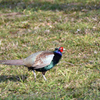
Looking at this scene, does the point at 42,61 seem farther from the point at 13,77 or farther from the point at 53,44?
the point at 53,44

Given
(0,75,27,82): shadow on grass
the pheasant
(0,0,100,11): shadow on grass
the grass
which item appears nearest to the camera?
the grass

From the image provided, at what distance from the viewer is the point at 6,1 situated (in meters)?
10.3

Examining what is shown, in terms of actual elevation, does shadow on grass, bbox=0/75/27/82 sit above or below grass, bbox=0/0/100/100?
below

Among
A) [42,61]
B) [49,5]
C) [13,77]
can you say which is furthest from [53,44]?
[49,5]

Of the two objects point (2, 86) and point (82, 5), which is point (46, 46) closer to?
point (2, 86)

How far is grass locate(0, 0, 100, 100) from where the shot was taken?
13.1 feet

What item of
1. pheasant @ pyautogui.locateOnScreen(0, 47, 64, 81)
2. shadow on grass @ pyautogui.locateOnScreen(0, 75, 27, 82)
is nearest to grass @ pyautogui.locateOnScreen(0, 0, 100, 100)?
shadow on grass @ pyautogui.locateOnScreen(0, 75, 27, 82)

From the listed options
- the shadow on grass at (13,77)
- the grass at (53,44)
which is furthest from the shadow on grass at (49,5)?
the shadow on grass at (13,77)

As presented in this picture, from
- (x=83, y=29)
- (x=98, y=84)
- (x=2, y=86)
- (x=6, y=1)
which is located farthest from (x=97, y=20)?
(x=6, y=1)

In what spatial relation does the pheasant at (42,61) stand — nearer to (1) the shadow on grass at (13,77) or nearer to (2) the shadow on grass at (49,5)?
(1) the shadow on grass at (13,77)

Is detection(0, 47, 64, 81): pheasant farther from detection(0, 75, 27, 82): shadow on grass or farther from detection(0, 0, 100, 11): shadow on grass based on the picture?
detection(0, 0, 100, 11): shadow on grass

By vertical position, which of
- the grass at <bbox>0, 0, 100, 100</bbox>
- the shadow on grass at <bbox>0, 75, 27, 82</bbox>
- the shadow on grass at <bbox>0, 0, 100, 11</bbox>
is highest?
the shadow on grass at <bbox>0, 0, 100, 11</bbox>

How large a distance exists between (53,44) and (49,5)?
357 centimetres

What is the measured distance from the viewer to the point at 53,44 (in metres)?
6.09
